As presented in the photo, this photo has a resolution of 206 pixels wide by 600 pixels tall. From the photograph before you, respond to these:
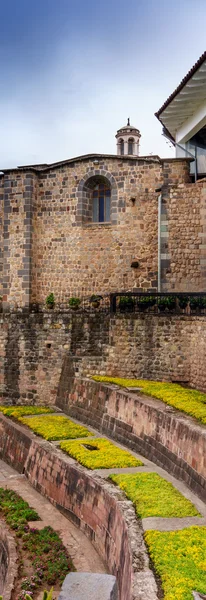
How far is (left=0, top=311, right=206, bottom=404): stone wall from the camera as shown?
19625 mm

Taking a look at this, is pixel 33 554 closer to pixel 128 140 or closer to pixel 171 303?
pixel 171 303

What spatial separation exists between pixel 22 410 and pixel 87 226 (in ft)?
25.0

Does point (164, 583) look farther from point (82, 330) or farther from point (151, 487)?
point (82, 330)

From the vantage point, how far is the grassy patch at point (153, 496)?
1141 cm

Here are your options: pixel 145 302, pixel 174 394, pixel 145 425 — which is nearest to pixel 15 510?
pixel 145 425

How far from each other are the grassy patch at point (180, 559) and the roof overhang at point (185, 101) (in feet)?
46.7

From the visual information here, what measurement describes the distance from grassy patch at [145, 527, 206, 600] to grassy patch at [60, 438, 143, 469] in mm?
4723

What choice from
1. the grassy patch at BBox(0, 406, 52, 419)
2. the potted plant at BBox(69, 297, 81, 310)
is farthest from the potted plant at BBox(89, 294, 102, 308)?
the grassy patch at BBox(0, 406, 52, 419)

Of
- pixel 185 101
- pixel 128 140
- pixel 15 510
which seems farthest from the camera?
pixel 128 140

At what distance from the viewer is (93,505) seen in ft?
44.4

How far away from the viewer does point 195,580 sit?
8398mm

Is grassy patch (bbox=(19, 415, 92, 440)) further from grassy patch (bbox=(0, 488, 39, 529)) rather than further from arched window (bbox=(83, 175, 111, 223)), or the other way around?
arched window (bbox=(83, 175, 111, 223))

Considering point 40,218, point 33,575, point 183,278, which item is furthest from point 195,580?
point 40,218

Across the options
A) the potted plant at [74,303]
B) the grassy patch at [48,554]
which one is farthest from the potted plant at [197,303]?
the grassy patch at [48,554]
